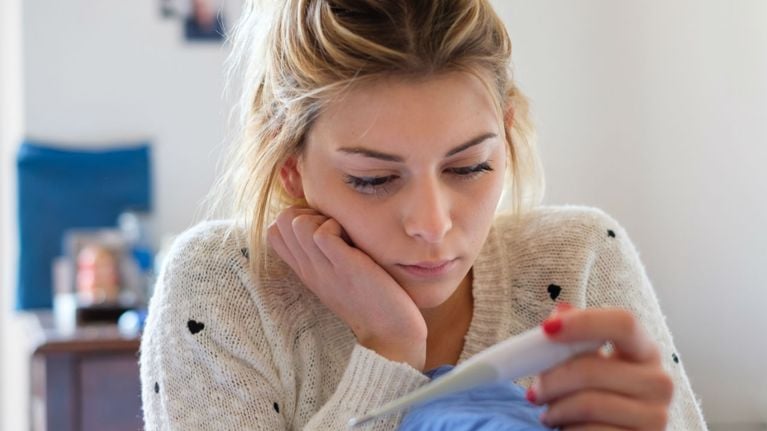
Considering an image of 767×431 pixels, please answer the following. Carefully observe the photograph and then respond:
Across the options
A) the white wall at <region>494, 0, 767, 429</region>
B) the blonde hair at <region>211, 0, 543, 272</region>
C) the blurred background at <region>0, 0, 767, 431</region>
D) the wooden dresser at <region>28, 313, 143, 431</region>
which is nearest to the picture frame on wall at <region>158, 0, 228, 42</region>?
the blurred background at <region>0, 0, 767, 431</region>

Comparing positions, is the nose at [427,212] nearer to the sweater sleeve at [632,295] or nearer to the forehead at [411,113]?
the forehead at [411,113]

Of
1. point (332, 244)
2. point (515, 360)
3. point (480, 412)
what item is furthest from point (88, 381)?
point (515, 360)

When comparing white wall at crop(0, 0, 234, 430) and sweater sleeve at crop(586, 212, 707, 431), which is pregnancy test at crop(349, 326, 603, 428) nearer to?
sweater sleeve at crop(586, 212, 707, 431)

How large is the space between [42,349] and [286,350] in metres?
1.17

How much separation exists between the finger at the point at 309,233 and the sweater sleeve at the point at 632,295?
31cm

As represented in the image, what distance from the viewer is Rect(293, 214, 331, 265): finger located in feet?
3.52

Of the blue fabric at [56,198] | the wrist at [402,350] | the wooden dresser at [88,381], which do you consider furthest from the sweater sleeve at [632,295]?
the blue fabric at [56,198]

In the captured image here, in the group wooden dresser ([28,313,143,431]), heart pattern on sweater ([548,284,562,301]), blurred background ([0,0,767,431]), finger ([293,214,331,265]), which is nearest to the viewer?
finger ([293,214,331,265])

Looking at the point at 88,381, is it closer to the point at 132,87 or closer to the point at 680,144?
the point at 132,87

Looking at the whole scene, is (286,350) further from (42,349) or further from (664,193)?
(664,193)

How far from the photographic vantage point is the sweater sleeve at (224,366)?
103 centimetres

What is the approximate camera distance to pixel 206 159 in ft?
9.96

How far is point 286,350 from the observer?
1.12 metres

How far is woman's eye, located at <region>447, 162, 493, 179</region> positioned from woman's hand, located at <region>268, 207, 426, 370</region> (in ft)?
0.42
